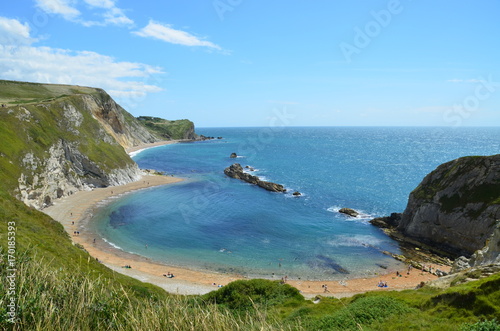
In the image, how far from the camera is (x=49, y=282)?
12.2 m

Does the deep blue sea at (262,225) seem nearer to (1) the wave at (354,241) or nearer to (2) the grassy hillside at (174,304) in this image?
(1) the wave at (354,241)

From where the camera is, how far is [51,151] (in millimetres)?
72875

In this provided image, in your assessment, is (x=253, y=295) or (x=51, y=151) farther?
(x=51, y=151)

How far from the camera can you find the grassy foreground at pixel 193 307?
416 inches

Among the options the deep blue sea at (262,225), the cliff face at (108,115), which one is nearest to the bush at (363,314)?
the deep blue sea at (262,225)

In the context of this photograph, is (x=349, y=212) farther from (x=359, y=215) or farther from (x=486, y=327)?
(x=486, y=327)

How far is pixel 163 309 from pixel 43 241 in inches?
806

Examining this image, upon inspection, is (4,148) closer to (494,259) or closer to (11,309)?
(11,309)

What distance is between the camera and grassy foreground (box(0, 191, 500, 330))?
10570 millimetres

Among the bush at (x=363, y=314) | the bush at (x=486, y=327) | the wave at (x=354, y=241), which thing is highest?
the bush at (x=486, y=327)

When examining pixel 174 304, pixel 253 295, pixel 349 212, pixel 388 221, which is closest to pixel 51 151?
pixel 253 295

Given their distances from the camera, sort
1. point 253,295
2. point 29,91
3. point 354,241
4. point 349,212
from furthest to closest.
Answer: point 29,91
point 349,212
point 354,241
point 253,295

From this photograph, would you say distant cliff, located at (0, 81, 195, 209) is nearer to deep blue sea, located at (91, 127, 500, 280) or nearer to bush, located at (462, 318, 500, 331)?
deep blue sea, located at (91, 127, 500, 280)

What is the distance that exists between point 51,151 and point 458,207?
90.7 meters
